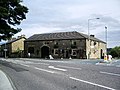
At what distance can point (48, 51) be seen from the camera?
78.6 m

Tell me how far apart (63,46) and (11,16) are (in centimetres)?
4376

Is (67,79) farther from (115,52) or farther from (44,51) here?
(115,52)

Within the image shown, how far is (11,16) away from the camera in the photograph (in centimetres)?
3212

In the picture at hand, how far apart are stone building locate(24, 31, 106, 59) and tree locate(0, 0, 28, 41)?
37.0 metres

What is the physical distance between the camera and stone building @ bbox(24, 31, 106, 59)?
Result: 7094cm

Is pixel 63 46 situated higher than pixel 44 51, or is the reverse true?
pixel 63 46

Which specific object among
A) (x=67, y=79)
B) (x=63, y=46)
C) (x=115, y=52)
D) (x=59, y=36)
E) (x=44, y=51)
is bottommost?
(x=67, y=79)

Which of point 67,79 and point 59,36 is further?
point 59,36

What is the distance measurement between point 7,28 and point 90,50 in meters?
45.0

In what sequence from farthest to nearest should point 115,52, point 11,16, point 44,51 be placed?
point 115,52, point 44,51, point 11,16

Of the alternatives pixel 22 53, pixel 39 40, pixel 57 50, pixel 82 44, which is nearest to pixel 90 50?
pixel 82 44

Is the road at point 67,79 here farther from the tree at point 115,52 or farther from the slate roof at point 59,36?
the tree at point 115,52

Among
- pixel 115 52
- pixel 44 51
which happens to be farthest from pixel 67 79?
pixel 115 52

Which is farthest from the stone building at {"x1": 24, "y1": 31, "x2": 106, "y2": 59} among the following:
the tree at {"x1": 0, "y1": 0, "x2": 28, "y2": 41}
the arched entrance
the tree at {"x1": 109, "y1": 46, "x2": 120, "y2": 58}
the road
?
Result: the road
